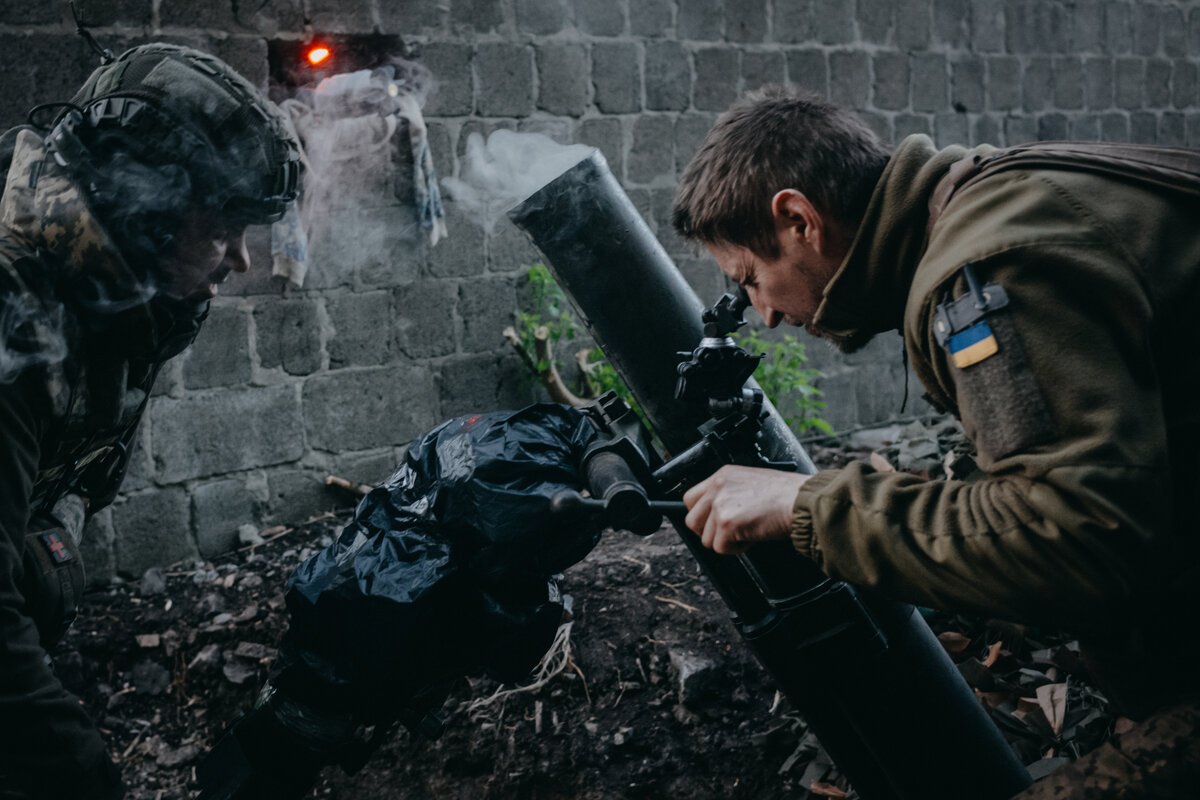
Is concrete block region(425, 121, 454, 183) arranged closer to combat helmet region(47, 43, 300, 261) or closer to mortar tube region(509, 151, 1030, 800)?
combat helmet region(47, 43, 300, 261)

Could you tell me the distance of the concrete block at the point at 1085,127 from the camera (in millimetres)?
6996

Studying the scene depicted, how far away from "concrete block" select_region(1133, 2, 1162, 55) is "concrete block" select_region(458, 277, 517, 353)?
6.25 m

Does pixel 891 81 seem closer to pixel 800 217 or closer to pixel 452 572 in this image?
pixel 800 217

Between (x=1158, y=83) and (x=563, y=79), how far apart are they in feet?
19.3

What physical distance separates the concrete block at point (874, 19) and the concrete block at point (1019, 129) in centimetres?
141

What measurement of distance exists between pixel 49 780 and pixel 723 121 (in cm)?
207

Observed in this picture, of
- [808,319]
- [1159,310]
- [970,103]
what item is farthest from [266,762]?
[970,103]

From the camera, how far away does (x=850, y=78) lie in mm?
6008

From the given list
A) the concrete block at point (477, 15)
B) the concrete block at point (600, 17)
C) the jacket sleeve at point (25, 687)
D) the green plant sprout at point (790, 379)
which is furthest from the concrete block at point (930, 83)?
the jacket sleeve at point (25, 687)

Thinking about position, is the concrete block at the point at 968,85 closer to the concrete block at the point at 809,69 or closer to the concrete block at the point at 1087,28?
the concrete block at the point at 1087,28

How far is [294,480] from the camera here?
4621 mm

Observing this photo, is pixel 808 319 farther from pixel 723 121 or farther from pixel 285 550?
pixel 285 550

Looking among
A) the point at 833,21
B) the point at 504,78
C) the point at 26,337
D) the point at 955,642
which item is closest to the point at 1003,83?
the point at 833,21

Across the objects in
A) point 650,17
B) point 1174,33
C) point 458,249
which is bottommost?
point 458,249
